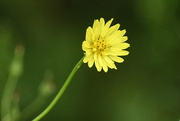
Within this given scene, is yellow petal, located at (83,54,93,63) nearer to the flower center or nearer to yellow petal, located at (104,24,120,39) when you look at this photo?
the flower center

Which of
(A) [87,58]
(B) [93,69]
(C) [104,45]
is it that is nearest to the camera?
(A) [87,58]

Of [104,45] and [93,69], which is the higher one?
[93,69]

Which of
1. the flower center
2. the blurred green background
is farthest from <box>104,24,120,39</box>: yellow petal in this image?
the blurred green background

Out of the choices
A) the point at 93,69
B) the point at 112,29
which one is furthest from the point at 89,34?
the point at 93,69

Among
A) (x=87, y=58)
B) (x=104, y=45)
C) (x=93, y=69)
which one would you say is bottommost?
(x=87, y=58)

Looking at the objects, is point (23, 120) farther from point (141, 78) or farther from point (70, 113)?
point (141, 78)

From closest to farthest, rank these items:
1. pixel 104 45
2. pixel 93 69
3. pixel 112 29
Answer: pixel 112 29
pixel 104 45
pixel 93 69

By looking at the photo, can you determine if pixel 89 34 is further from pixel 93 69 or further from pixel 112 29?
pixel 93 69

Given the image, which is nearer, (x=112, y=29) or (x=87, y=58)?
(x=87, y=58)
